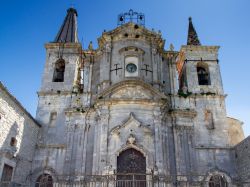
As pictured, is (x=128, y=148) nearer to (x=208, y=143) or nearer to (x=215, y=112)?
(x=208, y=143)

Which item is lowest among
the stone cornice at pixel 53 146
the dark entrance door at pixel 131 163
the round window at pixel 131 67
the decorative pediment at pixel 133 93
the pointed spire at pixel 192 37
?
the dark entrance door at pixel 131 163

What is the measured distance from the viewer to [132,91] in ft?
59.4

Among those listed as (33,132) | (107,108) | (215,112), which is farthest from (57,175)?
(215,112)

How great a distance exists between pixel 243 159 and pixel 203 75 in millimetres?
6844

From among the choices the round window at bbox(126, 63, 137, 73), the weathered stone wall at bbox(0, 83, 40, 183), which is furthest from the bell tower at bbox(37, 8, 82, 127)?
the round window at bbox(126, 63, 137, 73)

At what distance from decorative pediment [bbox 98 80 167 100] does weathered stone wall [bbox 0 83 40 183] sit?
4.47 metres

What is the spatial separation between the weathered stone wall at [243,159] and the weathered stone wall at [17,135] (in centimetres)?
1197

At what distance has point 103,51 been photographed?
21.0 m

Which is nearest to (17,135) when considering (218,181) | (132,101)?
(132,101)

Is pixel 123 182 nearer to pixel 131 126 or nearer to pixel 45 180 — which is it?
pixel 131 126

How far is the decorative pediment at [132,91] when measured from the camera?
17938 millimetres

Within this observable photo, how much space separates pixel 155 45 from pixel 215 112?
19.4 ft

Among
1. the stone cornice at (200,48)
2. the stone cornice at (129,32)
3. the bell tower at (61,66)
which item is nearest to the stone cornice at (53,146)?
the bell tower at (61,66)

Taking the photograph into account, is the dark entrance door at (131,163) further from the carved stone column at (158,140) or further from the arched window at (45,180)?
the arched window at (45,180)
